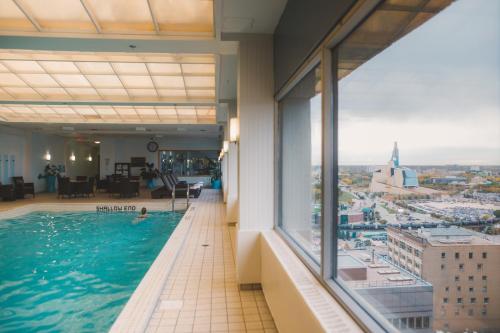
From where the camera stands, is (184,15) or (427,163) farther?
(184,15)

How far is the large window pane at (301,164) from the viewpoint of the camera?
2.74 meters

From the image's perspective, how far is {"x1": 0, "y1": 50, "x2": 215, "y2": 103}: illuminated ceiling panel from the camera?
570 cm

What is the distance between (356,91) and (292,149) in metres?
1.84

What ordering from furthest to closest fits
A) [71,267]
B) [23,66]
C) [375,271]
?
[23,66] < [71,267] < [375,271]

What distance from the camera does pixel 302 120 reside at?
3.51 metres

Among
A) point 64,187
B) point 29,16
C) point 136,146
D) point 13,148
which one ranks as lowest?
point 64,187

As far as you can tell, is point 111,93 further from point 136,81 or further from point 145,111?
point 145,111

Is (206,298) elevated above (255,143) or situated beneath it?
situated beneath

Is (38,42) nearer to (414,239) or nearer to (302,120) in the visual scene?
(302,120)

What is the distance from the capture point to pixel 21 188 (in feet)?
42.3

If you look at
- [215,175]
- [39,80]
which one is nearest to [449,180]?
[39,80]

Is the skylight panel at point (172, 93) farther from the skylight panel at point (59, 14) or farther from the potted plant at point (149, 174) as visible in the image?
the potted plant at point (149, 174)

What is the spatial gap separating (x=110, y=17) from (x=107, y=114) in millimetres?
7946

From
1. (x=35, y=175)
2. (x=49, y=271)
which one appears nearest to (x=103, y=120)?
(x=35, y=175)
